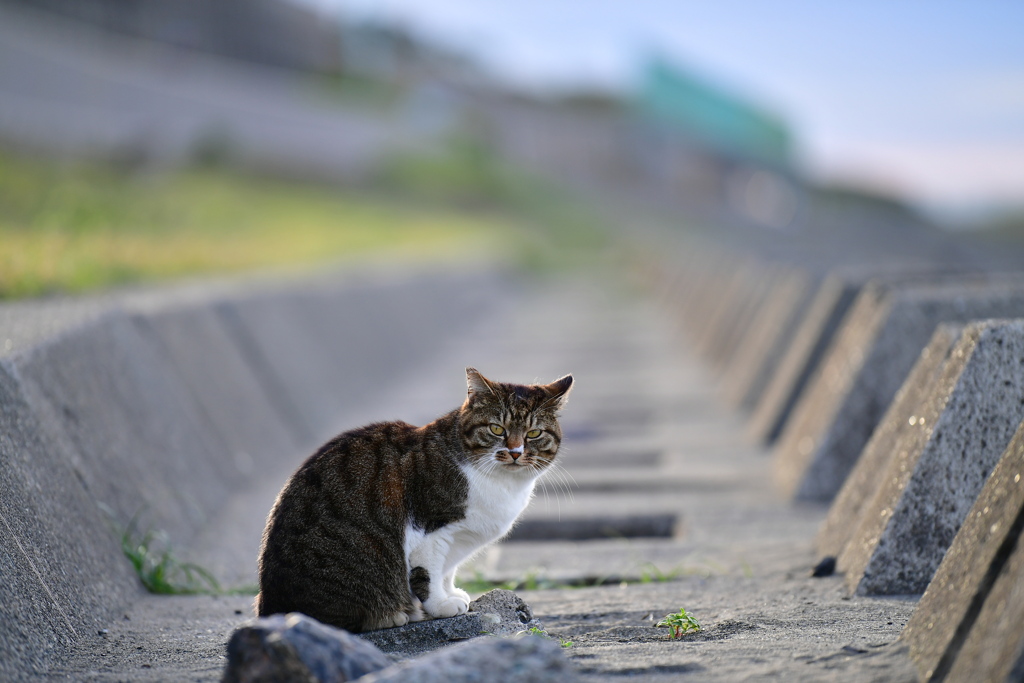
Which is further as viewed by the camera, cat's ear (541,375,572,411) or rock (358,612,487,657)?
cat's ear (541,375,572,411)

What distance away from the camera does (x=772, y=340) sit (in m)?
6.83

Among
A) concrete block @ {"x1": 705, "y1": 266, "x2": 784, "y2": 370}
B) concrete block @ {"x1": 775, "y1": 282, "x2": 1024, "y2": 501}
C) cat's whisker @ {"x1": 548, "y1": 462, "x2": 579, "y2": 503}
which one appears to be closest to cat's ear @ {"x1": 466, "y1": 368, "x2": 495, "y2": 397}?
cat's whisker @ {"x1": 548, "y1": 462, "x2": 579, "y2": 503}

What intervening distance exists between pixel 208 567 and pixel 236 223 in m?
12.1

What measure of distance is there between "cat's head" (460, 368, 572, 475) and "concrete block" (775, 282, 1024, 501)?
1.75 meters

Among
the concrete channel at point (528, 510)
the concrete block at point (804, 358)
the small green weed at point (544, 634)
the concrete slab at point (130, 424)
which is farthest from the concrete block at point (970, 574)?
the concrete block at point (804, 358)

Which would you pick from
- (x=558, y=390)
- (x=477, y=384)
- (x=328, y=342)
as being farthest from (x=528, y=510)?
(x=328, y=342)

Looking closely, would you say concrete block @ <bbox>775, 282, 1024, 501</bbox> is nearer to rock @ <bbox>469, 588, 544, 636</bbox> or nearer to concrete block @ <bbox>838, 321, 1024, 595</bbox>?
concrete block @ <bbox>838, 321, 1024, 595</bbox>

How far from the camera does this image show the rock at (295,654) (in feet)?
6.80

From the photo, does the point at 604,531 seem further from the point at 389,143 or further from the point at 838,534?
the point at 389,143

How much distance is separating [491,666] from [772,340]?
204 inches

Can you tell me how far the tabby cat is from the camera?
2.74 metres

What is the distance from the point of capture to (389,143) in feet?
159

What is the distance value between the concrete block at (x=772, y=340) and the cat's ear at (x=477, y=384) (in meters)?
4.07

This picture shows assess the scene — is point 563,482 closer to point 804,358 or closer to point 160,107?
point 804,358
